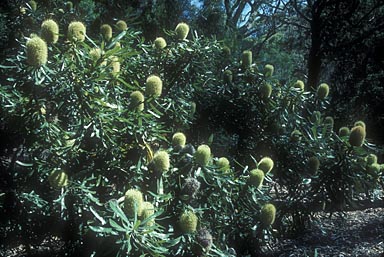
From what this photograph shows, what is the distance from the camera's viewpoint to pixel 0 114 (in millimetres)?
2814

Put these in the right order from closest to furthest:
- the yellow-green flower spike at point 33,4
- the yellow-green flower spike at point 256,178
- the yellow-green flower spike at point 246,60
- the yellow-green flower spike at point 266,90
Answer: the yellow-green flower spike at point 256,178, the yellow-green flower spike at point 33,4, the yellow-green flower spike at point 266,90, the yellow-green flower spike at point 246,60

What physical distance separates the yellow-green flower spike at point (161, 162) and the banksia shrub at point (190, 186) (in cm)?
14

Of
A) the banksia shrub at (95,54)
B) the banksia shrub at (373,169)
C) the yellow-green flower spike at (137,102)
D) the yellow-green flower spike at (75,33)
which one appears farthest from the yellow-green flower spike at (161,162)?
the banksia shrub at (373,169)

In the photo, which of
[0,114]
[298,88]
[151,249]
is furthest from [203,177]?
[298,88]

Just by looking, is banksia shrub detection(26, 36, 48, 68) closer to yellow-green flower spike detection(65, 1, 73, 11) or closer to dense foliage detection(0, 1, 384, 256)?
dense foliage detection(0, 1, 384, 256)

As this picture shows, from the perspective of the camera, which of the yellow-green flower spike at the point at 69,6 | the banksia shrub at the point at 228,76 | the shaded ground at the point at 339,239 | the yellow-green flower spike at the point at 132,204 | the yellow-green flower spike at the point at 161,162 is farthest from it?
the shaded ground at the point at 339,239

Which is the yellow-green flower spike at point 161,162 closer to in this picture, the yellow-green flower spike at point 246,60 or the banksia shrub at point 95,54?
the banksia shrub at point 95,54

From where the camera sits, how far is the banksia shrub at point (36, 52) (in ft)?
7.43

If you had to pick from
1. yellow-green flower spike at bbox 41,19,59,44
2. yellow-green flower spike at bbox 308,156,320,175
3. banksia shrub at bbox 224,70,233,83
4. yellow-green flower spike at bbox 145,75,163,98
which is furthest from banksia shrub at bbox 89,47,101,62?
yellow-green flower spike at bbox 308,156,320,175

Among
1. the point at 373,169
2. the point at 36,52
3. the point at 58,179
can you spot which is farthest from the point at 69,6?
the point at 373,169

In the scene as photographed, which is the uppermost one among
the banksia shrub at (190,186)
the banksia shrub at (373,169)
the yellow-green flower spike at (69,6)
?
the yellow-green flower spike at (69,6)

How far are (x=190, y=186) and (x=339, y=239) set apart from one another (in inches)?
127

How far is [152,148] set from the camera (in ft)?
9.46

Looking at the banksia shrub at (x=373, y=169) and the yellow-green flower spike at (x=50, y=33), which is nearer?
the yellow-green flower spike at (x=50, y=33)
